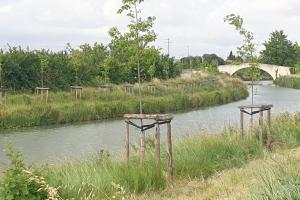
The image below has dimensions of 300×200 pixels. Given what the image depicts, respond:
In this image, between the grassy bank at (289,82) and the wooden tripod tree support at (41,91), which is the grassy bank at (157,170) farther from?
the grassy bank at (289,82)

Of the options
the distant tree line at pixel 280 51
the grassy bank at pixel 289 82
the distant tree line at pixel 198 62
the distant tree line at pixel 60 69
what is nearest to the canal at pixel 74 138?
the distant tree line at pixel 60 69

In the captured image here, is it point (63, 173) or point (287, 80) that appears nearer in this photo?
point (63, 173)

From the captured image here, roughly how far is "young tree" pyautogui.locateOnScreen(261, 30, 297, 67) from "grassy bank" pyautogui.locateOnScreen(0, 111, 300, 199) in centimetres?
8947

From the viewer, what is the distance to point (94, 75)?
38.9m

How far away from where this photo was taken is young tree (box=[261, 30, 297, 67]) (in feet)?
325

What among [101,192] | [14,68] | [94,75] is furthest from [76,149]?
[94,75]

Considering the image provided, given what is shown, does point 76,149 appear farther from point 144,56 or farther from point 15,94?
point 15,94

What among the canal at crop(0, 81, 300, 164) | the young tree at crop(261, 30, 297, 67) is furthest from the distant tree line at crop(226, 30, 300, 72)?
the canal at crop(0, 81, 300, 164)

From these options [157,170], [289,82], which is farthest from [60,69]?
[289,82]

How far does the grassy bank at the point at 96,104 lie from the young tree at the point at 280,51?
59.9 m

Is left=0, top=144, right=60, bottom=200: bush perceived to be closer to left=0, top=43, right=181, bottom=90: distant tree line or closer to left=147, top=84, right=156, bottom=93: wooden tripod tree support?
left=0, top=43, right=181, bottom=90: distant tree line

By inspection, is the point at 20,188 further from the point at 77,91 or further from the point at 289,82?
the point at 289,82

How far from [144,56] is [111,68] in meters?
27.5

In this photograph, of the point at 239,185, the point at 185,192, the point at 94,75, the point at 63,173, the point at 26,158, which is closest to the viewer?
the point at 239,185
